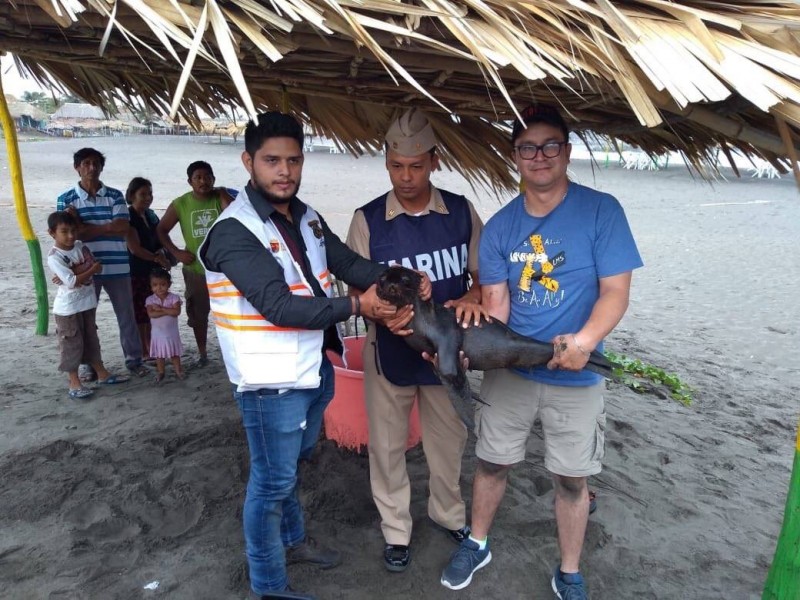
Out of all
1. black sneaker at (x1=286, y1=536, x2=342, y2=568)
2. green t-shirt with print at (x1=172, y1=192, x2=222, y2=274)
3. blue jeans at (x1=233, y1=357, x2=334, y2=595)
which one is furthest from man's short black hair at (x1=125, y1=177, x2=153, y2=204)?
black sneaker at (x1=286, y1=536, x2=342, y2=568)

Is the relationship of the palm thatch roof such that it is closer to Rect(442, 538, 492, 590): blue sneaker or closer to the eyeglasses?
the eyeglasses

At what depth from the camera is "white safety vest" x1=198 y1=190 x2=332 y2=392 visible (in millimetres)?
2125

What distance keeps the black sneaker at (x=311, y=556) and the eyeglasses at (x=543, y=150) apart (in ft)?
6.20

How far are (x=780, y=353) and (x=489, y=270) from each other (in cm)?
495

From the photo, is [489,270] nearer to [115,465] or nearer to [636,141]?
[636,141]

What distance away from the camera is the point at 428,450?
2.83m

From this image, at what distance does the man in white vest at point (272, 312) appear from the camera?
2045 millimetres

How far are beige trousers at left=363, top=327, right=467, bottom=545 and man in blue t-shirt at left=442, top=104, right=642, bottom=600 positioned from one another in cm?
21

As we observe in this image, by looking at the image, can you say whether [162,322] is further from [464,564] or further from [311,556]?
[464,564]

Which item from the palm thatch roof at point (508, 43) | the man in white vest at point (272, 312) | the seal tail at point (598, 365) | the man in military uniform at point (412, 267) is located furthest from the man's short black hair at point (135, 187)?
the seal tail at point (598, 365)

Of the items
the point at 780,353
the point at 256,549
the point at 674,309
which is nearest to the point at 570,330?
the point at 256,549

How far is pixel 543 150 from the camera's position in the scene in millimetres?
2248

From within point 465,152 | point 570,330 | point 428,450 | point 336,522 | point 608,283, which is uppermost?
point 465,152

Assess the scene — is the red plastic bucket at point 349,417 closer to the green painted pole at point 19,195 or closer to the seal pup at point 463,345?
the seal pup at point 463,345
